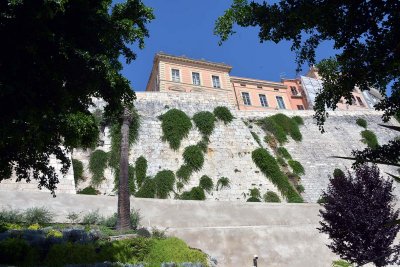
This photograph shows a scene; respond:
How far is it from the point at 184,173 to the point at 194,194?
77.4 inches

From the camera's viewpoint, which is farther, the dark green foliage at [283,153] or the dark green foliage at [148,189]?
the dark green foliage at [283,153]

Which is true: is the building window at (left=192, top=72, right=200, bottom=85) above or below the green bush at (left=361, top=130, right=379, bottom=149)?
above

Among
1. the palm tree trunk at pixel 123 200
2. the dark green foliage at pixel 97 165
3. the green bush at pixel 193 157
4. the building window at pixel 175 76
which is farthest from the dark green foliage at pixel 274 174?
the building window at pixel 175 76

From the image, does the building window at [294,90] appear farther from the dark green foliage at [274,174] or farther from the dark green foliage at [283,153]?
the dark green foliage at [274,174]

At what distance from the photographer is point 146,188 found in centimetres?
2139

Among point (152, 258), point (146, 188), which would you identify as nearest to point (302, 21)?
point (152, 258)

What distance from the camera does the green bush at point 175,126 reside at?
2531 cm

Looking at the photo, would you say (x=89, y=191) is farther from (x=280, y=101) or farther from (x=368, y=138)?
(x=280, y=101)

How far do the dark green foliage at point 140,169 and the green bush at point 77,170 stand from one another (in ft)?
10.8

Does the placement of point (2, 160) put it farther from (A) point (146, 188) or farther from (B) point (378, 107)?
(A) point (146, 188)

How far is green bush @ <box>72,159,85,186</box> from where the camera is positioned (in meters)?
21.0

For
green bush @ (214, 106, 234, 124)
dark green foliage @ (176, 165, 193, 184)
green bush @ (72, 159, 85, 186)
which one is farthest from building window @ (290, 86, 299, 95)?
green bush @ (72, 159, 85, 186)

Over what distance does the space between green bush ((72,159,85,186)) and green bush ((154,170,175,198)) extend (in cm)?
442

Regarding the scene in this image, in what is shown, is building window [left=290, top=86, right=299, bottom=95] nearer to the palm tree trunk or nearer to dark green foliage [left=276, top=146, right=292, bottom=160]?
dark green foliage [left=276, top=146, right=292, bottom=160]
